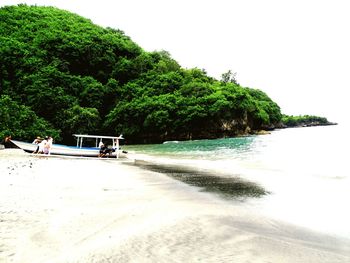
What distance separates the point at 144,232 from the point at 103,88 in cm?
7636

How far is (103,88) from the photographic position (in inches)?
3118

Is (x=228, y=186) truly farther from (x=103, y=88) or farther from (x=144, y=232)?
(x=103, y=88)

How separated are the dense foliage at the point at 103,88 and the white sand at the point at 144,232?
52680 mm

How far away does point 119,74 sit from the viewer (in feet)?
290

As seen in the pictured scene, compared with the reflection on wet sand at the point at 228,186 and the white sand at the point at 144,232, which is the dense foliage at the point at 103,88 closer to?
the reflection on wet sand at the point at 228,186

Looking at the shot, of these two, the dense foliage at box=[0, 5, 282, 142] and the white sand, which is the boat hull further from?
the dense foliage at box=[0, 5, 282, 142]

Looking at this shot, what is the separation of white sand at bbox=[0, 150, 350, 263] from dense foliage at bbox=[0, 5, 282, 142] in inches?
2074

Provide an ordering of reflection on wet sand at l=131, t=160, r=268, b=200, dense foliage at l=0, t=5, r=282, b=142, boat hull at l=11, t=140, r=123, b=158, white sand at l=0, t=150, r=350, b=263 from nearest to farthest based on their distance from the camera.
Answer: white sand at l=0, t=150, r=350, b=263 < reflection on wet sand at l=131, t=160, r=268, b=200 < boat hull at l=11, t=140, r=123, b=158 < dense foliage at l=0, t=5, r=282, b=142

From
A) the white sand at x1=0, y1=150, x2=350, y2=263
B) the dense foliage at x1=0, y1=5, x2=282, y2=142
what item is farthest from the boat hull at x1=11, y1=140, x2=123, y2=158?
the dense foliage at x1=0, y1=5, x2=282, y2=142

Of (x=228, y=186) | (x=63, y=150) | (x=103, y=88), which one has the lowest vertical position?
(x=63, y=150)

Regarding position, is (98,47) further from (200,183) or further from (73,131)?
(200,183)

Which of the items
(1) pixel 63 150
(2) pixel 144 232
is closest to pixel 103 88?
(1) pixel 63 150

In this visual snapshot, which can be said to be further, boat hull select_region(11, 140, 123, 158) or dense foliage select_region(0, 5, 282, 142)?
dense foliage select_region(0, 5, 282, 142)

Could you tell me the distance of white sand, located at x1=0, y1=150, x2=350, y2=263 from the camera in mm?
5105
